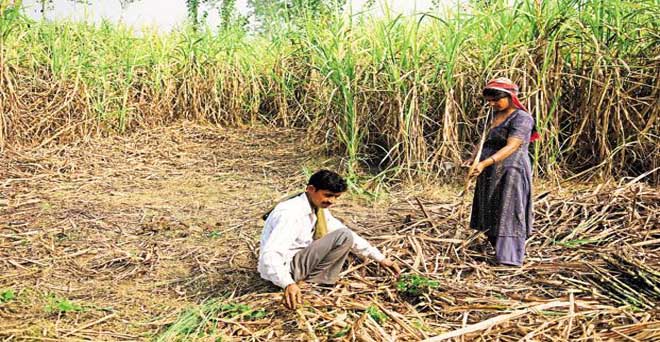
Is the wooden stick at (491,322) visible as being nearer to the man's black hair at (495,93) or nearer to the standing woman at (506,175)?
the standing woman at (506,175)

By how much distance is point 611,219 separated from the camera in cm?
379

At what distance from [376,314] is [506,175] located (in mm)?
1199

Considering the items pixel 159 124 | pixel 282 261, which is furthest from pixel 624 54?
pixel 159 124

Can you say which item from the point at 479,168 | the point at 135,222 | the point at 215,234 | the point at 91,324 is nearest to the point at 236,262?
the point at 215,234

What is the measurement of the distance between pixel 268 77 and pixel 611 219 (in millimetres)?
5005

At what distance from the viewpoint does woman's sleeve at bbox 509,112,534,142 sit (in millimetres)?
3332

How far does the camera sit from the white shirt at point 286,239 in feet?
8.97

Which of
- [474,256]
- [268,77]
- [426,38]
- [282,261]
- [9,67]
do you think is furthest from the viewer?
[268,77]

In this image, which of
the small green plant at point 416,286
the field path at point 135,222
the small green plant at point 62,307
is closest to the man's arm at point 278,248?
the field path at point 135,222

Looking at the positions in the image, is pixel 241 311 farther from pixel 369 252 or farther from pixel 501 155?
pixel 501 155

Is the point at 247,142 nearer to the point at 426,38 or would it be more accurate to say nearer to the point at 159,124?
the point at 159,124

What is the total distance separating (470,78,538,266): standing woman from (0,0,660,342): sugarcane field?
0.01m

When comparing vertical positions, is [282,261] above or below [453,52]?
below

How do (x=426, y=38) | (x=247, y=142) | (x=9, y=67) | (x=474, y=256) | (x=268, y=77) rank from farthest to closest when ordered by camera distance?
(x=268, y=77)
(x=247, y=142)
(x=9, y=67)
(x=426, y=38)
(x=474, y=256)
